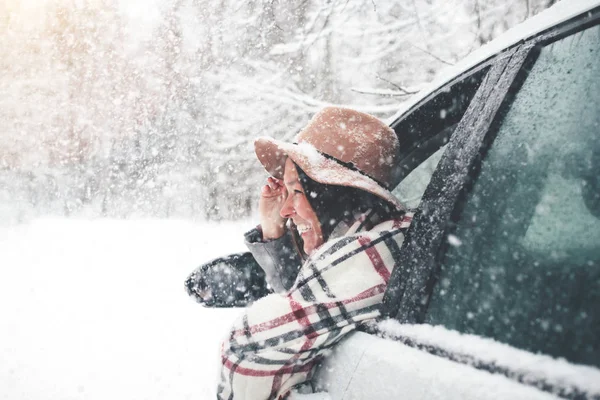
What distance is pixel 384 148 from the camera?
1.91 m

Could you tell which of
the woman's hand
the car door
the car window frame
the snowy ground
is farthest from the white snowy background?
the car door

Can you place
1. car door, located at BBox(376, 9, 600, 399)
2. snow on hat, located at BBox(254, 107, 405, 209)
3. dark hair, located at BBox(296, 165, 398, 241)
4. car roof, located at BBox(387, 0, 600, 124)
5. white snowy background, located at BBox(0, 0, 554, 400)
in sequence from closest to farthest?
car door, located at BBox(376, 9, 600, 399) → car roof, located at BBox(387, 0, 600, 124) → snow on hat, located at BBox(254, 107, 405, 209) → dark hair, located at BBox(296, 165, 398, 241) → white snowy background, located at BBox(0, 0, 554, 400)

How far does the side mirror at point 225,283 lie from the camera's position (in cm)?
235

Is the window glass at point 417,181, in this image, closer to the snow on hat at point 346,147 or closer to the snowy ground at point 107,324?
the snow on hat at point 346,147

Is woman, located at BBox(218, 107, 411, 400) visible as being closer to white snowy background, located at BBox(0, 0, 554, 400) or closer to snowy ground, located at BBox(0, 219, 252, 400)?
snowy ground, located at BBox(0, 219, 252, 400)

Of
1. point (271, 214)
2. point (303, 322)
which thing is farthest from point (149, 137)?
point (303, 322)

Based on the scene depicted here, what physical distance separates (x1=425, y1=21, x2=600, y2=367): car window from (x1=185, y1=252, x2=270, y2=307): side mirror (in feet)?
5.11

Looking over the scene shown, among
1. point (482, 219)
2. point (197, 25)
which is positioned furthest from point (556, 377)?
point (197, 25)

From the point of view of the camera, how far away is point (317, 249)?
1380mm

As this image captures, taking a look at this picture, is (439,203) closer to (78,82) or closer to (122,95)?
(122,95)

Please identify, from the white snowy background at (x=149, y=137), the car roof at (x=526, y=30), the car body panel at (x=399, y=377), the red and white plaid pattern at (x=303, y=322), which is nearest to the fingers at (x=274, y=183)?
the car roof at (x=526, y=30)

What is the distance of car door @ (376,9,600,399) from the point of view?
74 cm

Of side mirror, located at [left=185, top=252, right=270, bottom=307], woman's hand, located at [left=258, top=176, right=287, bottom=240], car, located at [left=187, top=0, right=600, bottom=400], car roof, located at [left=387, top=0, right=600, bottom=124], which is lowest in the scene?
side mirror, located at [left=185, top=252, right=270, bottom=307]

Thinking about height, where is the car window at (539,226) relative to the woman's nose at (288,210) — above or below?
above
